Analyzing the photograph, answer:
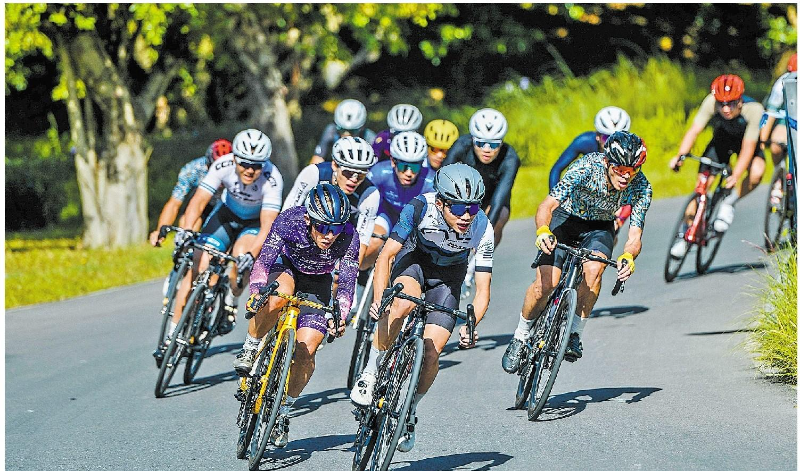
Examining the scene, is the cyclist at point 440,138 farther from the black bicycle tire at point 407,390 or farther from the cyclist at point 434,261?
the black bicycle tire at point 407,390

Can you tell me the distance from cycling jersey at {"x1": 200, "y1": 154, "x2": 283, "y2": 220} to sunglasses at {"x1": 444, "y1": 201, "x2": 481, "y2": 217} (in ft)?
11.6

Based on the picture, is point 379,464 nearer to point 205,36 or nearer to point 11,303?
point 11,303

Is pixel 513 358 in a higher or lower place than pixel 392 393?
lower

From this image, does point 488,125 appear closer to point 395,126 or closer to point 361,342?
point 395,126

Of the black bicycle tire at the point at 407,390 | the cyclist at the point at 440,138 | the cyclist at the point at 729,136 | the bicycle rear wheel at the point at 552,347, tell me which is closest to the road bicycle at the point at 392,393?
the black bicycle tire at the point at 407,390

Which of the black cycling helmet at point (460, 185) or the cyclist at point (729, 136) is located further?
the cyclist at point (729, 136)

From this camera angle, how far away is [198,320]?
10453 millimetres

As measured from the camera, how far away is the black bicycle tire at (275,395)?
7.64 meters

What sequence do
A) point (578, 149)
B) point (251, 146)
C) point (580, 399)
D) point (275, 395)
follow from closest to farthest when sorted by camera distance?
1. point (275, 395)
2. point (580, 399)
3. point (251, 146)
4. point (578, 149)

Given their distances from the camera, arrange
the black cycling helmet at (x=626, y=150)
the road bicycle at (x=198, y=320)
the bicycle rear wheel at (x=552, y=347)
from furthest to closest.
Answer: the road bicycle at (x=198, y=320)
the black cycling helmet at (x=626, y=150)
the bicycle rear wheel at (x=552, y=347)

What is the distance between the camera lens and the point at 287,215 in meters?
8.35

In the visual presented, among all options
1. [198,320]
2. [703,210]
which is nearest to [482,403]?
[198,320]

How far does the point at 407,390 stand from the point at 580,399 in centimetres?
271

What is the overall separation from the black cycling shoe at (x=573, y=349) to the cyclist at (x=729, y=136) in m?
4.83
